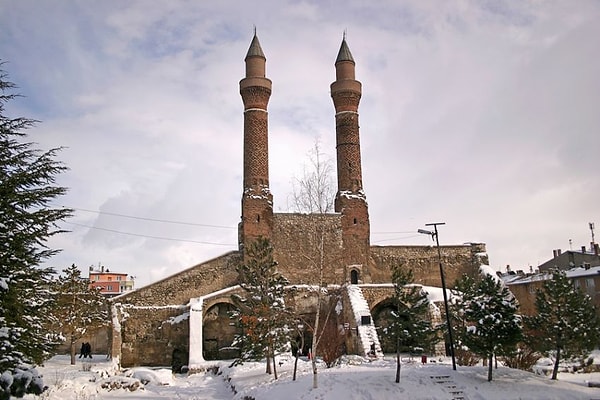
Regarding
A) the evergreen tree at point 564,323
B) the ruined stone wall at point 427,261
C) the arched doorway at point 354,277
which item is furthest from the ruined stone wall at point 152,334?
the evergreen tree at point 564,323

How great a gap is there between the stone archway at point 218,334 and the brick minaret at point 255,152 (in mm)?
4297

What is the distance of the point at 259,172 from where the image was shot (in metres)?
34.9

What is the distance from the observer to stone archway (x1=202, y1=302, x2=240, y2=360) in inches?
1266

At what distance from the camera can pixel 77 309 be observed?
2891cm

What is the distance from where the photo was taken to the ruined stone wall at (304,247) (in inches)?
1363

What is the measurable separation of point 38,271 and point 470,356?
1803 cm

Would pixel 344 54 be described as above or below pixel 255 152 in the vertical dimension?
above

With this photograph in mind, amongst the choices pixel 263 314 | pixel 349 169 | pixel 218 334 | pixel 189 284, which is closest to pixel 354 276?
pixel 349 169

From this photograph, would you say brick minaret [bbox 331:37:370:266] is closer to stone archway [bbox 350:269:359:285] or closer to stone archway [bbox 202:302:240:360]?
stone archway [bbox 350:269:359:285]

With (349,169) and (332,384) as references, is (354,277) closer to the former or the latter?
(349,169)

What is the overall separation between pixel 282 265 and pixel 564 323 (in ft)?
61.5

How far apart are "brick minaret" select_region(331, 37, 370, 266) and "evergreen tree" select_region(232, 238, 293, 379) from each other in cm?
1283

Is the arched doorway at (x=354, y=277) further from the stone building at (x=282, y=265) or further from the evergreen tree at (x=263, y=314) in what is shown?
the evergreen tree at (x=263, y=314)

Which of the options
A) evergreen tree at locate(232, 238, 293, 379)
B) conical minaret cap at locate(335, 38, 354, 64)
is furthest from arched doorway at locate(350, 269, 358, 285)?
conical minaret cap at locate(335, 38, 354, 64)
